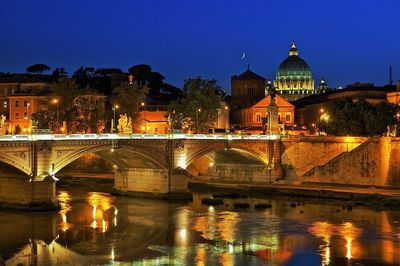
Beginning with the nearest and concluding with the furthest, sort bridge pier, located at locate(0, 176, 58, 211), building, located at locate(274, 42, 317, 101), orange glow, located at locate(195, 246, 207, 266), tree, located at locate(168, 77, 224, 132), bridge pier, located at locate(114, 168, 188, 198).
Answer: orange glow, located at locate(195, 246, 207, 266)
bridge pier, located at locate(0, 176, 58, 211)
bridge pier, located at locate(114, 168, 188, 198)
tree, located at locate(168, 77, 224, 132)
building, located at locate(274, 42, 317, 101)

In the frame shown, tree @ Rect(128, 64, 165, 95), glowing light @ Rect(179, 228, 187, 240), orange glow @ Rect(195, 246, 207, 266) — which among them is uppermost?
tree @ Rect(128, 64, 165, 95)

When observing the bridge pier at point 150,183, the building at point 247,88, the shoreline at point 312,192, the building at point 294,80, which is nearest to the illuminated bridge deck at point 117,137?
the bridge pier at point 150,183

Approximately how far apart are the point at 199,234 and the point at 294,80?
8635 centimetres

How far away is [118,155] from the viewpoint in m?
47.2

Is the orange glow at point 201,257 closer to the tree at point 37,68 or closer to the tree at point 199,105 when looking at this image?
the tree at point 199,105

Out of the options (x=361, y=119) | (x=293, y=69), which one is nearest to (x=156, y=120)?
(x=361, y=119)

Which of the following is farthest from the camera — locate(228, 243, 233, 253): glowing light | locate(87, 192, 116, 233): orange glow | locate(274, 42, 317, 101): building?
locate(274, 42, 317, 101): building

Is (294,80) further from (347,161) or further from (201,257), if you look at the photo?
(201,257)

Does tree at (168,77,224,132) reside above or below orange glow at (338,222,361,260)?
above

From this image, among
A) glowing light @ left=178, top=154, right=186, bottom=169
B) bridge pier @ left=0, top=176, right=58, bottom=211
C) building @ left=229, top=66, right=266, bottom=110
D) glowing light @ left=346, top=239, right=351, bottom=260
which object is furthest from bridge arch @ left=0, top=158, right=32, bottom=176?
building @ left=229, top=66, right=266, bottom=110

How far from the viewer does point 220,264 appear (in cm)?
2864

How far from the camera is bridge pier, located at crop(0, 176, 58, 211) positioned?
39562 millimetres

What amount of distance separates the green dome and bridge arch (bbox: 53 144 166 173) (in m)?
73.9

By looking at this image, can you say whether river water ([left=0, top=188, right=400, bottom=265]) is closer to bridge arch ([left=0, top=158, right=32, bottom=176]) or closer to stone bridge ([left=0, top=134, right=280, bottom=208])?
stone bridge ([left=0, top=134, right=280, bottom=208])
